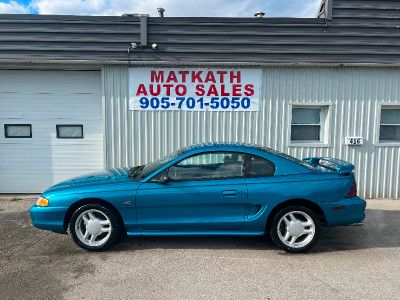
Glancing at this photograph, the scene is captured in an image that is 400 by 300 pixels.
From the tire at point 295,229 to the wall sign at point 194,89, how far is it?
11.1 ft

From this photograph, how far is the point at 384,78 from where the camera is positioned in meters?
6.82

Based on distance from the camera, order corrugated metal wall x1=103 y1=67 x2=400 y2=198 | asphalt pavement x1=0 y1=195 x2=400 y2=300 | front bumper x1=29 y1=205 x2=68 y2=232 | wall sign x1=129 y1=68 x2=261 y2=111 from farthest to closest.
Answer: corrugated metal wall x1=103 y1=67 x2=400 y2=198 → wall sign x1=129 y1=68 x2=261 y2=111 → front bumper x1=29 y1=205 x2=68 y2=232 → asphalt pavement x1=0 y1=195 x2=400 y2=300

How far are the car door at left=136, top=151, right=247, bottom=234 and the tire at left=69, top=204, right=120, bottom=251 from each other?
0.38m

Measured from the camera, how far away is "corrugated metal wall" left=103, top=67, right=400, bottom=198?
A: 6777 millimetres

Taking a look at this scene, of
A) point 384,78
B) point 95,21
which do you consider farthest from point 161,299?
point 384,78

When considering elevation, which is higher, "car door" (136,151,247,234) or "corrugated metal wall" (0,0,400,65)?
"corrugated metal wall" (0,0,400,65)

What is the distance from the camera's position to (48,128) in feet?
23.2

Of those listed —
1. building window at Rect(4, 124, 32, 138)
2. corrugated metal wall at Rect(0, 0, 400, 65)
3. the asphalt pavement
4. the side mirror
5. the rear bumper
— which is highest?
corrugated metal wall at Rect(0, 0, 400, 65)

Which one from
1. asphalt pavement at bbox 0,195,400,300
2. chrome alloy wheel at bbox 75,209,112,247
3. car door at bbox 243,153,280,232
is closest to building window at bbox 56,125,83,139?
asphalt pavement at bbox 0,195,400,300

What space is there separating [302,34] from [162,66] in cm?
323

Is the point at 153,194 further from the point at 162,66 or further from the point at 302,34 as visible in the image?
the point at 302,34

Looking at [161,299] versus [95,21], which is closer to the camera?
[161,299]

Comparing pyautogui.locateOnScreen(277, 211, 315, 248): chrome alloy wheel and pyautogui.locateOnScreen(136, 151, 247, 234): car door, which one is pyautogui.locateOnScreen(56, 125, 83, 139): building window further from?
pyautogui.locateOnScreen(277, 211, 315, 248): chrome alloy wheel

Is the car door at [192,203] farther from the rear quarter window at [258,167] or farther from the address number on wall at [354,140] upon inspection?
the address number on wall at [354,140]
